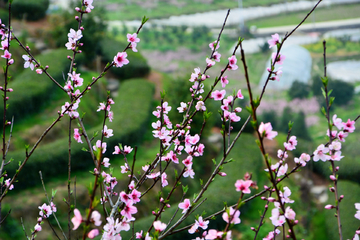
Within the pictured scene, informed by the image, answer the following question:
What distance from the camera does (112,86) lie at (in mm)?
10555

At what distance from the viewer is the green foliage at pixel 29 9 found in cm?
1164

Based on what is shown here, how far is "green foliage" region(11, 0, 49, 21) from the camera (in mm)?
11641

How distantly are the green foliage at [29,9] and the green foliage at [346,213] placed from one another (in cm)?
1180

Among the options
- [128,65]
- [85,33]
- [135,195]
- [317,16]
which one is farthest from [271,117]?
[135,195]

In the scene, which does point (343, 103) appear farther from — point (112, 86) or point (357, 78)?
point (112, 86)

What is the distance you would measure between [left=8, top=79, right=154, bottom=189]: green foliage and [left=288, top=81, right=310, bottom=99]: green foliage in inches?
257

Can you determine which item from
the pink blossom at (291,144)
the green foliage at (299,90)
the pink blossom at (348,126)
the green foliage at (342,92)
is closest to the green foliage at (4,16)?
the pink blossom at (291,144)

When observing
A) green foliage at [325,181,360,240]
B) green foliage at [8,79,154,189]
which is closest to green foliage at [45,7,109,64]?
green foliage at [8,79,154,189]

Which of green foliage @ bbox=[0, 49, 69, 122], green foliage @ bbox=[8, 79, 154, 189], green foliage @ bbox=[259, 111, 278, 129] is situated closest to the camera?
green foliage @ bbox=[8, 79, 154, 189]

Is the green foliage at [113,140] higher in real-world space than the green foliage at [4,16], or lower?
lower

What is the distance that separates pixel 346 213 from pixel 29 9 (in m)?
12.2

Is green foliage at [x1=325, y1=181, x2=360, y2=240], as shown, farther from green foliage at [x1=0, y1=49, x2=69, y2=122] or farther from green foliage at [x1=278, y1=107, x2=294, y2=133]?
green foliage at [x1=0, y1=49, x2=69, y2=122]

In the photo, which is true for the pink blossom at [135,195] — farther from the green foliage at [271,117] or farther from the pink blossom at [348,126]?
the green foliage at [271,117]

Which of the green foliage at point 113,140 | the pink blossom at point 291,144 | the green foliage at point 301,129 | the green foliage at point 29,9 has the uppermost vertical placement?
the green foliage at point 29,9
